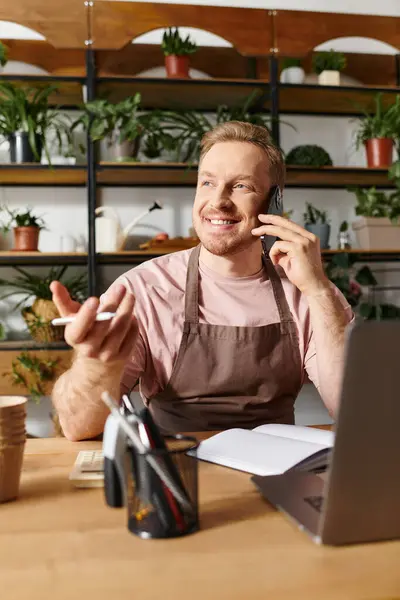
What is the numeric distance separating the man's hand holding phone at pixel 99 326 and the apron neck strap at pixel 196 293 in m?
0.53

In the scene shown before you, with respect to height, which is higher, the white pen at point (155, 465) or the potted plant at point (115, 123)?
the potted plant at point (115, 123)

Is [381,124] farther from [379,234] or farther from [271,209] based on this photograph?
[271,209]

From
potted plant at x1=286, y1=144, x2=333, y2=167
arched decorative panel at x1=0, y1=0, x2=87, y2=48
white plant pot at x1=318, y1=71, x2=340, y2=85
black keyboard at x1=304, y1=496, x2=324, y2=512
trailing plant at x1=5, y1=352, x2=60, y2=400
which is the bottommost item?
trailing plant at x1=5, y1=352, x2=60, y2=400

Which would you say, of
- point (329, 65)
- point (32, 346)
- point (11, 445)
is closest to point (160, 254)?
point (32, 346)

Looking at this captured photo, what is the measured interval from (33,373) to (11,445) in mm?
2184

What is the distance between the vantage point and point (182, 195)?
3.41 meters

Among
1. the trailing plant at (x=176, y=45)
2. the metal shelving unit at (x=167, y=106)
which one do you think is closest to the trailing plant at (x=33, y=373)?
the metal shelving unit at (x=167, y=106)

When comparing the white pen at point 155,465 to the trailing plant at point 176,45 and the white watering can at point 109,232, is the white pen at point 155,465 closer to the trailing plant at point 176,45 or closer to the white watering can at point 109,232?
the white watering can at point 109,232

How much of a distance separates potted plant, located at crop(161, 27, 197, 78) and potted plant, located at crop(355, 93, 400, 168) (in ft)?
3.36

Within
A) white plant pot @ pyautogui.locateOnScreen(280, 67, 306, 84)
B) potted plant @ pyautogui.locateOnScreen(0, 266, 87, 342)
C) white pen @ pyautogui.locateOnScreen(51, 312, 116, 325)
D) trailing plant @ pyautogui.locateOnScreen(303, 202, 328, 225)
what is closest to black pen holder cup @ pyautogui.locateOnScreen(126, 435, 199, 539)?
white pen @ pyautogui.locateOnScreen(51, 312, 116, 325)

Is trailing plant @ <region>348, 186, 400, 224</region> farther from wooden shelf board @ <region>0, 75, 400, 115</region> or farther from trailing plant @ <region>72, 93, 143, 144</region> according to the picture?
trailing plant @ <region>72, 93, 143, 144</region>

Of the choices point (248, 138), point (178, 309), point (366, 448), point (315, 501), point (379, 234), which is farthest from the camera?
point (379, 234)

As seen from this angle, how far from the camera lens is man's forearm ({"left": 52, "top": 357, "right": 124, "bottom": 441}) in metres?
1.15

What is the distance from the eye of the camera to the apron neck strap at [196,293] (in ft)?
5.26
